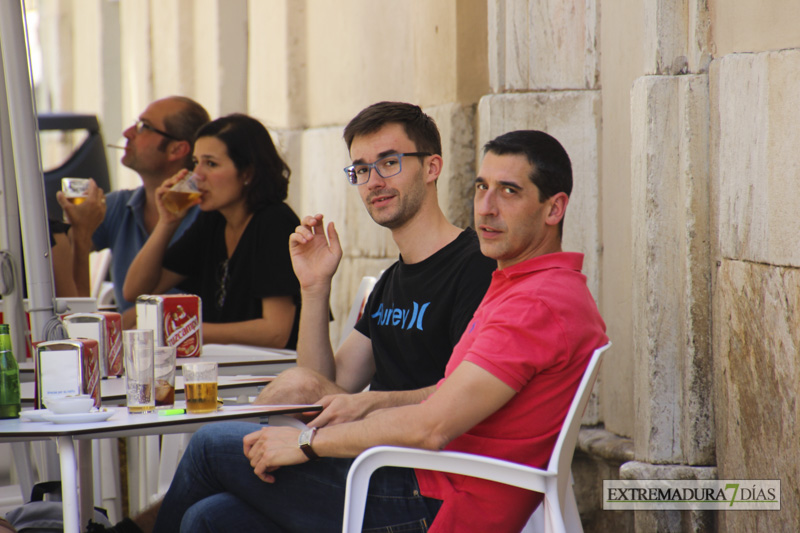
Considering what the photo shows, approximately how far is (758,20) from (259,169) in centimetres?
224

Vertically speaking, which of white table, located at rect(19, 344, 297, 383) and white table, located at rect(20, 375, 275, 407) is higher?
white table, located at rect(20, 375, 275, 407)

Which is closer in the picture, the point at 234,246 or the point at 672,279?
the point at 672,279

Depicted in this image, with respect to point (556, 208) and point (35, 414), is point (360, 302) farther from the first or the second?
point (35, 414)

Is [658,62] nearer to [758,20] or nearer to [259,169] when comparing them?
[758,20]

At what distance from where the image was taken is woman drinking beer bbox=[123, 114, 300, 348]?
4.34 metres

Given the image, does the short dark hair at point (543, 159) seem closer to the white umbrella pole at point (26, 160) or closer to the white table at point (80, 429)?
the white table at point (80, 429)

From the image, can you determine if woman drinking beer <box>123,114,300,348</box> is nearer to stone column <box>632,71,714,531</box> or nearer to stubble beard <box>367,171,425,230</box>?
stubble beard <box>367,171,425,230</box>

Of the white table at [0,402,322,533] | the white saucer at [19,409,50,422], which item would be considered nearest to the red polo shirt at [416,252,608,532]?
the white table at [0,402,322,533]

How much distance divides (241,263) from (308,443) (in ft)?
6.64

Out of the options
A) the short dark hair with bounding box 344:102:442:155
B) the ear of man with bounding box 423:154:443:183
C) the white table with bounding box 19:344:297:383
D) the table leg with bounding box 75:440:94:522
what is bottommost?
the table leg with bounding box 75:440:94:522

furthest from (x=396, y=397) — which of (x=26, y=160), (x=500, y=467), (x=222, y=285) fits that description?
(x=222, y=285)

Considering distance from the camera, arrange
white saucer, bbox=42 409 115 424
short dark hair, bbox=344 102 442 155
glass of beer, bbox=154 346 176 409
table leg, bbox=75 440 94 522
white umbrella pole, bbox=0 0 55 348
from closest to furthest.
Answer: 1. white saucer, bbox=42 409 115 424
2. glass of beer, bbox=154 346 176 409
3. table leg, bbox=75 440 94 522
4. short dark hair, bbox=344 102 442 155
5. white umbrella pole, bbox=0 0 55 348

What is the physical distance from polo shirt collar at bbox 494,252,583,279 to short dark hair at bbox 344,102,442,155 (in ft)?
2.67

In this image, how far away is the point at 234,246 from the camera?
4.67m
